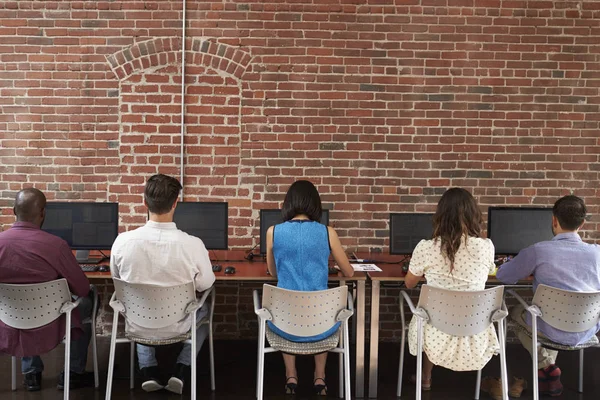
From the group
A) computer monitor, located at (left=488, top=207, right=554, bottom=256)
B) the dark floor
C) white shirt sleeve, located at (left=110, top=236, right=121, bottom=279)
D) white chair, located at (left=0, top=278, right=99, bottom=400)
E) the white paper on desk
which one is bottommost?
the dark floor

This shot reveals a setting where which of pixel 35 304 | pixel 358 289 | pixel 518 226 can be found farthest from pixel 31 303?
pixel 518 226

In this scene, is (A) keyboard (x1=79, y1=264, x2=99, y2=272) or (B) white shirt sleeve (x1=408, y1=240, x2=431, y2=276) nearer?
(B) white shirt sleeve (x1=408, y1=240, x2=431, y2=276)

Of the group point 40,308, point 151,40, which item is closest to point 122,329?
point 40,308

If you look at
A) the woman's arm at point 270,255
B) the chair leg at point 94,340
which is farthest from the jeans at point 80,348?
the woman's arm at point 270,255

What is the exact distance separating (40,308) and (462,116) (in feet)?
11.1

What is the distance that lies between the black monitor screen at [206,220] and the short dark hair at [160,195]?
78 cm

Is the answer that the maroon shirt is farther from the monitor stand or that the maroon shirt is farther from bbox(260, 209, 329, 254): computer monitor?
bbox(260, 209, 329, 254): computer monitor

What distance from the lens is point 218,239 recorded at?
381 centimetres

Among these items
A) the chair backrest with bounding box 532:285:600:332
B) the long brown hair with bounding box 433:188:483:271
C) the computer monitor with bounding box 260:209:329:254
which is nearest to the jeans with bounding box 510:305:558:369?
the chair backrest with bounding box 532:285:600:332

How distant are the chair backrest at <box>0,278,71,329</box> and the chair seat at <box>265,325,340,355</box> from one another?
116 centimetres

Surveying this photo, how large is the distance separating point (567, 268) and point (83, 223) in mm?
3175

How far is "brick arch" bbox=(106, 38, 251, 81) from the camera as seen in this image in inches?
166

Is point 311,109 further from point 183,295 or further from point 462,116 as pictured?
point 183,295

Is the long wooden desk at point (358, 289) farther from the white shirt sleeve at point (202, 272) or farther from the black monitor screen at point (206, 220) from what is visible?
the black monitor screen at point (206, 220)
